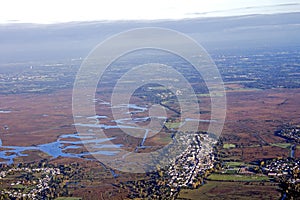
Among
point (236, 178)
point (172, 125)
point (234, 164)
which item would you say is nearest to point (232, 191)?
point (236, 178)

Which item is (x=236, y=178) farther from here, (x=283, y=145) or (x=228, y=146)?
(x=283, y=145)

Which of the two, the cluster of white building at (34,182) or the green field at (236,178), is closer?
the cluster of white building at (34,182)

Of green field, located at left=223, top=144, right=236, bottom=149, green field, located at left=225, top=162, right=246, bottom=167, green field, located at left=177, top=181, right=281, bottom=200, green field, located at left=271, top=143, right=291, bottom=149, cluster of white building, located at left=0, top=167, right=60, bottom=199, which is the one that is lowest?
cluster of white building, located at left=0, top=167, right=60, bottom=199

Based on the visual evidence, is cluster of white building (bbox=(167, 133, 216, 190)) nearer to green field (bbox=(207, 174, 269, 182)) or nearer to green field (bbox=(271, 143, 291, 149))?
green field (bbox=(207, 174, 269, 182))

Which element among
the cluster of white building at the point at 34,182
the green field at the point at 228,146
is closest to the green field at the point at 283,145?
the green field at the point at 228,146

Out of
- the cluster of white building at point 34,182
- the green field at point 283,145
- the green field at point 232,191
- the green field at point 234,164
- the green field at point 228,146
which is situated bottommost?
the cluster of white building at point 34,182

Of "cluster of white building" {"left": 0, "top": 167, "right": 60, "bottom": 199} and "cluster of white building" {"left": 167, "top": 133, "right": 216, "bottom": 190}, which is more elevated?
"cluster of white building" {"left": 167, "top": 133, "right": 216, "bottom": 190}

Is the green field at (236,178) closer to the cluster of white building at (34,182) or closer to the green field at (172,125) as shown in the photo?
the cluster of white building at (34,182)

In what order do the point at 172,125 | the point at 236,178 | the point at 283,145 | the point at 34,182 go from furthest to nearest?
1. the point at 172,125
2. the point at 283,145
3. the point at 34,182
4. the point at 236,178

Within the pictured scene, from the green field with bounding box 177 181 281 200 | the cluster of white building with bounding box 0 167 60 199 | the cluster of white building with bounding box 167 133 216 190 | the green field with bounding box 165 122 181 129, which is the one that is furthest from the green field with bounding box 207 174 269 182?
the green field with bounding box 165 122 181 129

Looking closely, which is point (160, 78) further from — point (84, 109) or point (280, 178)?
point (280, 178)

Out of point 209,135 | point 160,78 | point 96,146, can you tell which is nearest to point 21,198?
point 96,146
